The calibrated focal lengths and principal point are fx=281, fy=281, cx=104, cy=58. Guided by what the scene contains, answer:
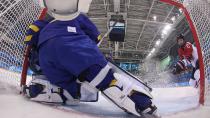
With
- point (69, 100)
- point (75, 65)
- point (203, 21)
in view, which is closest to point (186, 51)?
point (203, 21)

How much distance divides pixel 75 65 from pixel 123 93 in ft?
0.69

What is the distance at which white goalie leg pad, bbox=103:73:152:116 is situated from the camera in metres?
1.04

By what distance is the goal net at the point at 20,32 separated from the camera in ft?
4.19

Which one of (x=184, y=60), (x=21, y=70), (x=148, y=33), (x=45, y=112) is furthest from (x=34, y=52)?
(x=148, y=33)

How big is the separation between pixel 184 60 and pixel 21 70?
5.58ft

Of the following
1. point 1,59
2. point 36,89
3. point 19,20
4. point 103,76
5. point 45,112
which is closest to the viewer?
point 45,112

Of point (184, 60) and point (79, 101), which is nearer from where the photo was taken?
point (79, 101)

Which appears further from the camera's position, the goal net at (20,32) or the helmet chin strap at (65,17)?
the goal net at (20,32)

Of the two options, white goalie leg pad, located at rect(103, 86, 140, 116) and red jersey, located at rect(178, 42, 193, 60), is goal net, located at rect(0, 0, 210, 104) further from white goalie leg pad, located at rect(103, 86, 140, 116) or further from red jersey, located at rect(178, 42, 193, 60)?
red jersey, located at rect(178, 42, 193, 60)

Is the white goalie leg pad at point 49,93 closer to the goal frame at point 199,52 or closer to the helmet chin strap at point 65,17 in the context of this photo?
the helmet chin strap at point 65,17

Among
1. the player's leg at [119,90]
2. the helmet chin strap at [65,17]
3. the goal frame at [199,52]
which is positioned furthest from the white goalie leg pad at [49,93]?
the goal frame at [199,52]

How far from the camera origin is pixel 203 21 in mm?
1322

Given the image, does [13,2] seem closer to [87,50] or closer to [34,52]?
[34,52]

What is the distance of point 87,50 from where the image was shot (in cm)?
108
